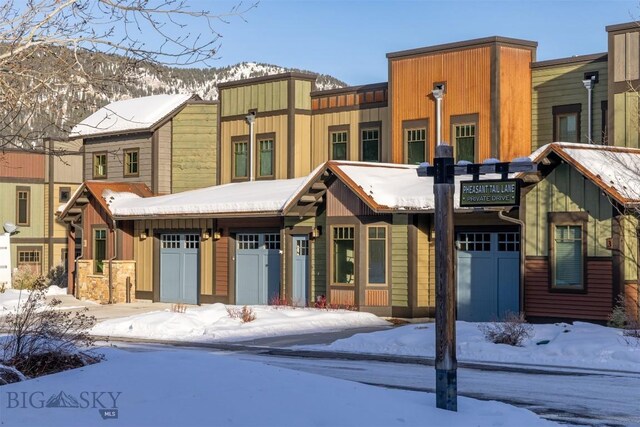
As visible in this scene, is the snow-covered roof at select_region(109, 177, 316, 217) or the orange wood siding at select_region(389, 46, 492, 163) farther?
the snow-covered roof at select_region(109, 177, 316, 217)

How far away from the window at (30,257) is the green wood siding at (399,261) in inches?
1032

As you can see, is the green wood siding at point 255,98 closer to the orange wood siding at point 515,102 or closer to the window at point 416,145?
the window at point 416,145

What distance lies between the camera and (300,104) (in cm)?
3606

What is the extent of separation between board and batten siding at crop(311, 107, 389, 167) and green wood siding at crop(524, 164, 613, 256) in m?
8.61

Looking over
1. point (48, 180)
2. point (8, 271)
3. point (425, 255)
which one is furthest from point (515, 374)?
point (48, 180)

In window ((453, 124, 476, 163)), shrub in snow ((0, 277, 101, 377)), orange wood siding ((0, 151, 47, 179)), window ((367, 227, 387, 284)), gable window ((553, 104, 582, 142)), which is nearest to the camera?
shrub in snow ((0, 277, 101, 377))

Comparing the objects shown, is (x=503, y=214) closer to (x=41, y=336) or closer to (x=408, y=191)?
(x=408, y=191)

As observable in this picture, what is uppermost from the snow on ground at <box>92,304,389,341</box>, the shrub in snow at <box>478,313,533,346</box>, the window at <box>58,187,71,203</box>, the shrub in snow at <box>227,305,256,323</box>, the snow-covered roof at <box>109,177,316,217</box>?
the window at <box>58,187,71,203</box>

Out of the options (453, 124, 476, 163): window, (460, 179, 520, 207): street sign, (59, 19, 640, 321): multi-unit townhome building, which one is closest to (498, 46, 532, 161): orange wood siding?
(59, 19, 640, 321): multi-unit townhome building

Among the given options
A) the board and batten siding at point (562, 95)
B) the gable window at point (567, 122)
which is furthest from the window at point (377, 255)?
the gable window at point (567, 122)

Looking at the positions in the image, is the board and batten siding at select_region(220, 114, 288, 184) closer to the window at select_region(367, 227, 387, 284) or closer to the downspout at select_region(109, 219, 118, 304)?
the downspout at select_region(109, 219, 118, 304)

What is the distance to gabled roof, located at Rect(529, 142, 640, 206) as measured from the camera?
926 inches

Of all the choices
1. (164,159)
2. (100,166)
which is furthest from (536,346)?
(100,166)

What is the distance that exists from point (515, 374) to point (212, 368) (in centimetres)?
703
